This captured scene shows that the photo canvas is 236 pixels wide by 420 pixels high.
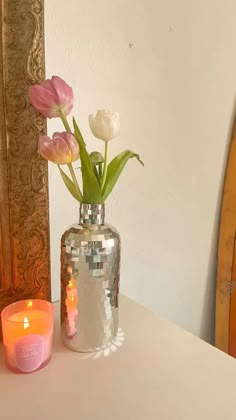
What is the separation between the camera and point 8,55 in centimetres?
58

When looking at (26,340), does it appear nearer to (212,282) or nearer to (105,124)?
(105,124)

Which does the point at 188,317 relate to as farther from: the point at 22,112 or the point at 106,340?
the point at 22,112

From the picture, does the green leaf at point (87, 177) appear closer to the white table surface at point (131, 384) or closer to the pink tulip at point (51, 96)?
the pink tulip at point (51, 96)

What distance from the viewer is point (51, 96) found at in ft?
1.81

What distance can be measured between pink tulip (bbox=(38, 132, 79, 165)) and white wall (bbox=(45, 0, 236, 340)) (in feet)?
0.68

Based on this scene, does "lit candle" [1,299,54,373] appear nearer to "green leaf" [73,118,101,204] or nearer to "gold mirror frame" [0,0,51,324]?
"gold mirror frame" [0,0,51,324]

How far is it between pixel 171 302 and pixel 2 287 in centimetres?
58

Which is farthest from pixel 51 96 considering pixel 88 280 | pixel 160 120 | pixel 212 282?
pixel 212 282

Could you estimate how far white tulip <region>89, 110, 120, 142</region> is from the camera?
579 millimetres

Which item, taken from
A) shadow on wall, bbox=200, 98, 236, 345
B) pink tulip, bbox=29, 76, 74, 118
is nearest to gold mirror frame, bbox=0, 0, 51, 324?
pink tulip, bbox=29, 76, 74, 118

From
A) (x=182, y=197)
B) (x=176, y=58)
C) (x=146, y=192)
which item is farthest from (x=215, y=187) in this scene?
(x=176, y=58)

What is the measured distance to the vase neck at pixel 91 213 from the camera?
23.3 inches

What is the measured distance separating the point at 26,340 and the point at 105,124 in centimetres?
36

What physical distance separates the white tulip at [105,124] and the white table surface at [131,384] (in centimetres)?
36
